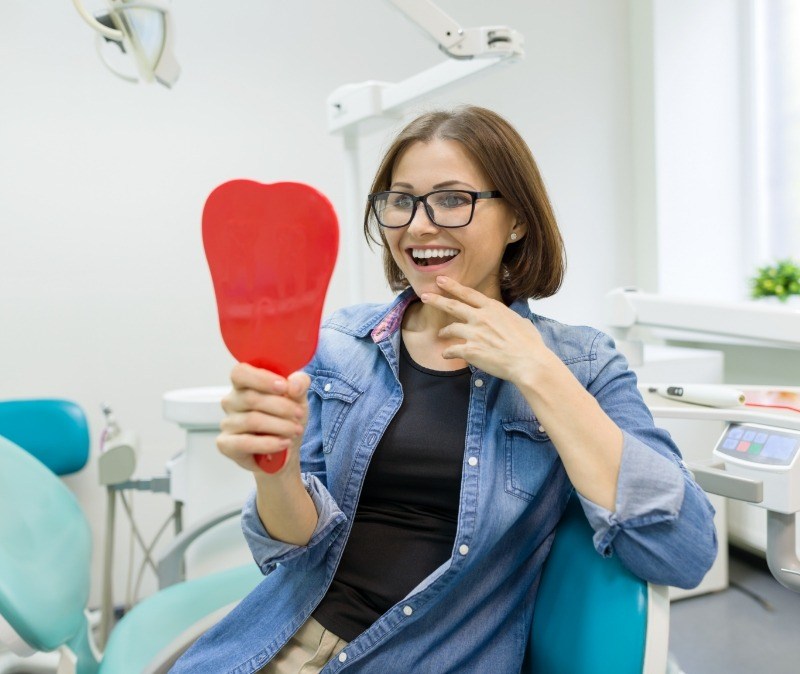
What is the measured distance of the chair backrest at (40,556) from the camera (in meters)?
1.03

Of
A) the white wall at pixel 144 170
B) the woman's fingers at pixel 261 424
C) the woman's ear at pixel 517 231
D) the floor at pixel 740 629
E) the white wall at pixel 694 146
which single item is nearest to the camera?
the woman's fingers at pixel 261 424

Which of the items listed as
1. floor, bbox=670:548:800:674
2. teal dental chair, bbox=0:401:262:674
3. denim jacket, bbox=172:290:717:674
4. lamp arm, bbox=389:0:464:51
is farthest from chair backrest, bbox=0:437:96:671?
floor, bbox=670:548:800:674

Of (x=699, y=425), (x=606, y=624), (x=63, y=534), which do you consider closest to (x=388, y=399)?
(x=606, y=624)

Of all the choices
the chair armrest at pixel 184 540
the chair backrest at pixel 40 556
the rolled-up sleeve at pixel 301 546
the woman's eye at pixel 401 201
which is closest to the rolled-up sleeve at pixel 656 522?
the rolled-up sleeve at pixel 301 546

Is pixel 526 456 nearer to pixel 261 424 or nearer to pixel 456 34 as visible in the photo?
pixel 261 424

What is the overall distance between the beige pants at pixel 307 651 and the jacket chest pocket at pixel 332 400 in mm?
260

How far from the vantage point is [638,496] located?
86cm

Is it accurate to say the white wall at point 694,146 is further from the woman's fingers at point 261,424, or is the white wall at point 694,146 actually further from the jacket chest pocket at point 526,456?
the woman's fingers at point 261,424

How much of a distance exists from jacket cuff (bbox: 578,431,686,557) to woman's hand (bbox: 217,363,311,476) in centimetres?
40

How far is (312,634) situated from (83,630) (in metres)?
0.55

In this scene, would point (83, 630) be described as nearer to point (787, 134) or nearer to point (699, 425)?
point (699, 425)

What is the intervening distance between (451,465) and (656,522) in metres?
0.30

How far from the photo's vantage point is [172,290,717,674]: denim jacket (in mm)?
863

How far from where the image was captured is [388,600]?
1.00 meters
